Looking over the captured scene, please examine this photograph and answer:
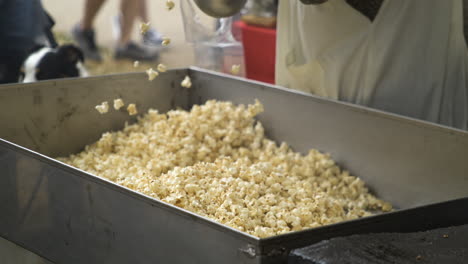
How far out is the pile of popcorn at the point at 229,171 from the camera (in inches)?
61.3

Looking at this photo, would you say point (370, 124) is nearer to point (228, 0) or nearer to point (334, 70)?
point (334, 70)

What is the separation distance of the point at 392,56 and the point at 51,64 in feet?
4.15

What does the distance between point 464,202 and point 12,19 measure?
203cm

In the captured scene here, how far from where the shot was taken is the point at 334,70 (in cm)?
216

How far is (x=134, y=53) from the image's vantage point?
5.22m

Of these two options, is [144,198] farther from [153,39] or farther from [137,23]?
[137,23]

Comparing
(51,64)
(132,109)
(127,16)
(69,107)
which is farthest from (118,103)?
(127,16)

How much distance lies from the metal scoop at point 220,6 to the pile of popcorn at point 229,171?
16.0 inches

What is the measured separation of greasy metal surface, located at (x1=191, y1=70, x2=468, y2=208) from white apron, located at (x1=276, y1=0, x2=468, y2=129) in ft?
0.47

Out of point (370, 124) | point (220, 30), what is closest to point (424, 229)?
point (370, 124)

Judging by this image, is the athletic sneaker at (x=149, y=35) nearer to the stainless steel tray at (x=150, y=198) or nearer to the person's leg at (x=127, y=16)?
the person's leg at (x=127, y=16)

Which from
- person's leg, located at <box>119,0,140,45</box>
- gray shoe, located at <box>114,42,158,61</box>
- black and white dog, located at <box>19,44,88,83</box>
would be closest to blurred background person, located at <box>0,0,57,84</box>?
black and white dog, located at <box>19,44,88,83</box>

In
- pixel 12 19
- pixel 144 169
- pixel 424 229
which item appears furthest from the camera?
pixel 12 19

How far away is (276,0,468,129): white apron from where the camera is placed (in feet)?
6.57
